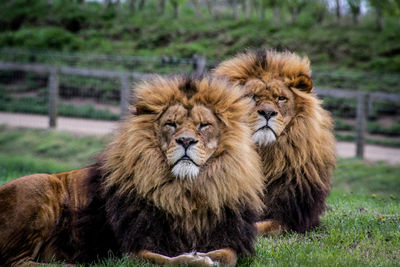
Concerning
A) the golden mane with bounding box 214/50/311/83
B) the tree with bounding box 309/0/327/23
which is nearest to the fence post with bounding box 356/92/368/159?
the golden mane with bounding box 214/50/311/83

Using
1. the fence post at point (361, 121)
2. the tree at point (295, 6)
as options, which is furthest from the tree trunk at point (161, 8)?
the fence post at point (361, 121)

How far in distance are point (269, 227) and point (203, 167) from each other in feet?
4.04

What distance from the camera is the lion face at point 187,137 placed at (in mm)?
3484

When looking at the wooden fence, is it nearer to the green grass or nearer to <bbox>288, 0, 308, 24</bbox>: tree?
the green grass

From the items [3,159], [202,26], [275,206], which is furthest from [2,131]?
[202,26]

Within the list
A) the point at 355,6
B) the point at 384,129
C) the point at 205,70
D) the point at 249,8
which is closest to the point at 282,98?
the point at 205,70

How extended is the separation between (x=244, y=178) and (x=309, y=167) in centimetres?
→ 125

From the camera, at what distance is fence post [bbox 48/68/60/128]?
1306 cm

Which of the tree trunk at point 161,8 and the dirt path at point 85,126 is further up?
the tree trunk at point 161,8

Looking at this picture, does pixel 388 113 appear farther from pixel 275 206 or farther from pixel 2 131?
pixel 275 206

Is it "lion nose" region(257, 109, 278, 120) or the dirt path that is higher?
"lion nose" region(257, 109, 278, 120)

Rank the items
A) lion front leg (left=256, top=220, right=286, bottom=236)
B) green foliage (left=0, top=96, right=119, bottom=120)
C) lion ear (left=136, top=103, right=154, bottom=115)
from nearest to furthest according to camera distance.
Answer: lion ear (left=136, top=103, right=154, bottom=115) < lion front leg (left=256, top=220, right=286, bottom=236) < green foliage (left=0, top=96, right=119, bottom=120)

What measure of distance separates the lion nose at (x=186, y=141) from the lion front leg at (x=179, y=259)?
71cm

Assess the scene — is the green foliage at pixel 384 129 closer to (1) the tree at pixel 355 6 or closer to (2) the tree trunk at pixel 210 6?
(1) the tree at pixel 355 6
